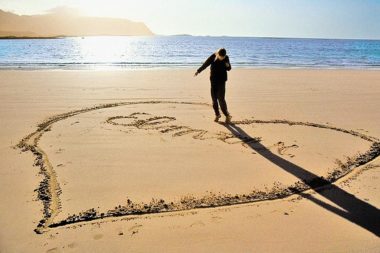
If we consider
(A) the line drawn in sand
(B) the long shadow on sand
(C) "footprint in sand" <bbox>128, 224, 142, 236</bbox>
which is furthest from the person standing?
(C) "footprint in sand" <bbox>128, 224, 142, 236</bbox>

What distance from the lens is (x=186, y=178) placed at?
187 inches

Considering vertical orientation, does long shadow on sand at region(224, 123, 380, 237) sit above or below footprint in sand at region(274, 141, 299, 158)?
below

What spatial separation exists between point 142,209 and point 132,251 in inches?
30.1

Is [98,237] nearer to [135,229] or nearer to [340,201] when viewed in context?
[135,229]

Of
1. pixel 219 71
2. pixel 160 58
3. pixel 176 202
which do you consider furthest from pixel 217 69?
pixel 160 58

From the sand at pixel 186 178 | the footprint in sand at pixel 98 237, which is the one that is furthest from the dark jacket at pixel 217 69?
the footprint in sand at pixel 98 237

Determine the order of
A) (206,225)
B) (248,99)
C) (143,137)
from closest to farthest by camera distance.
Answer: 1. (206,225)
2. (143,137)
3. (248,99)

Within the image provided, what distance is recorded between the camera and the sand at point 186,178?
3375 mm

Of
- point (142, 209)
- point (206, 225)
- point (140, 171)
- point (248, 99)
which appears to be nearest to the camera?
point (206, 225)

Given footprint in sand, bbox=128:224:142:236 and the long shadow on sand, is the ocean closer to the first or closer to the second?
the long shadow on sand

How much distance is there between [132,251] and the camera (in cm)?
314

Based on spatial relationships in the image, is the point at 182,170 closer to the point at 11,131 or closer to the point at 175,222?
the point at 175,222

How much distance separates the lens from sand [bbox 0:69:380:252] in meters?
3.38

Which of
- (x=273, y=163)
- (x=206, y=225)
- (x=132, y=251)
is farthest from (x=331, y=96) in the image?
(x=132, y=251)
